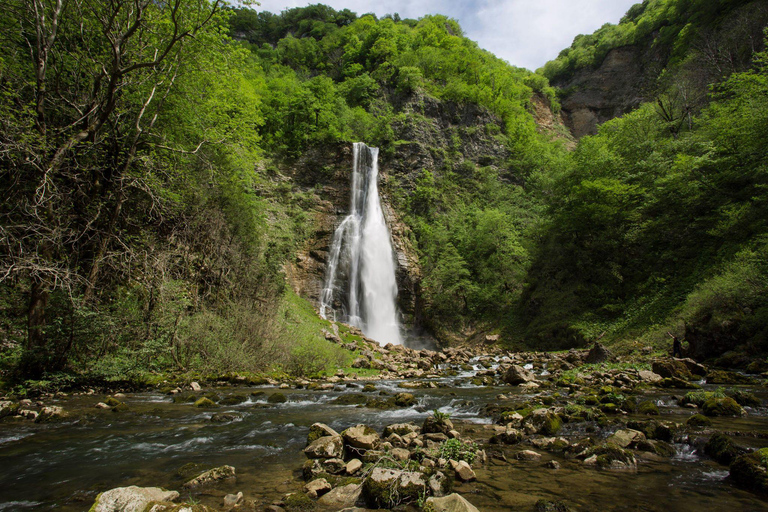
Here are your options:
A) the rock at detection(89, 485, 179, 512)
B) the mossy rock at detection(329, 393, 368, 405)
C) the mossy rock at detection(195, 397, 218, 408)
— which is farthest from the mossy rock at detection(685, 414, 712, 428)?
the mossy rock at detection(195, 397, 218, 408)

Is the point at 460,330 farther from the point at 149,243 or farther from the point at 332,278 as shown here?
the point at 149,243

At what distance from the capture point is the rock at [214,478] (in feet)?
11.2

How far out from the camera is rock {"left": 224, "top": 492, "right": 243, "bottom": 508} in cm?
299

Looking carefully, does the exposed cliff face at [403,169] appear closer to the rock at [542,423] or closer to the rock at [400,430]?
the rock at [400,430]

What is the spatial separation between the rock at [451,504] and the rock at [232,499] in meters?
1.71

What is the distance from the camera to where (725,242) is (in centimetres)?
1440

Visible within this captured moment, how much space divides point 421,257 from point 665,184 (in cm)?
1724

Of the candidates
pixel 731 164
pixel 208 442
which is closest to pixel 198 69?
pixel 208 442

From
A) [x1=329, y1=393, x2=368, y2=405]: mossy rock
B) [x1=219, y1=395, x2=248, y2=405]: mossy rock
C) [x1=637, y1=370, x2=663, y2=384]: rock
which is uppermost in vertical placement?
[x1=637, y1=370, x2=663, y2=384]: rock

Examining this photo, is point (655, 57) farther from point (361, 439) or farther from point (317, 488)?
point (317, 488)

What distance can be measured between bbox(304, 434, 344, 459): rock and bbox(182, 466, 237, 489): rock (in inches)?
34.4

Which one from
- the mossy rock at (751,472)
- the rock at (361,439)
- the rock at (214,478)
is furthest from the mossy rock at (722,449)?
the rock at (214,478)

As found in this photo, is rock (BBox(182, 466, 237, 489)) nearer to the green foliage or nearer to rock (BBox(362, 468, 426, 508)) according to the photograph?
rock (BBox(362, 468, 426, 508))

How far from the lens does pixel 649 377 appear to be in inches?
353
